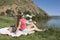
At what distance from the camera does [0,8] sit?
108438 millimetres

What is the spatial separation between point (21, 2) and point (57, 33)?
112m

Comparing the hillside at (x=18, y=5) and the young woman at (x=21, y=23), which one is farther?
the hillside at (x=18, y=5)

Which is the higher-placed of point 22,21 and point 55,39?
point 22,21

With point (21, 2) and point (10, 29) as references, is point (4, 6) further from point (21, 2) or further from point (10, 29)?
point (10, 29)

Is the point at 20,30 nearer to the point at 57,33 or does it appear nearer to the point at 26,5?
the point at 57,33

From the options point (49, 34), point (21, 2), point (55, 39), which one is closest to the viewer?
point (55, 39)

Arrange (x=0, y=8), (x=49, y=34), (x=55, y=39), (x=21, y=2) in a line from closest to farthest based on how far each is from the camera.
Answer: (x=55, y=39), (x=49, y=34), (x=0, y=8), (x=21, y=2)

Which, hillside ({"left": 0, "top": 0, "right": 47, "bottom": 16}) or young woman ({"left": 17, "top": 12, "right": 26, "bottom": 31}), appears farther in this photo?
hillside ({"left": 0, "top": 0, "right": 47, "bottom": 16})

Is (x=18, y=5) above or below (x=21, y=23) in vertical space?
above

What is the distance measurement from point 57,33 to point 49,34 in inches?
28.5

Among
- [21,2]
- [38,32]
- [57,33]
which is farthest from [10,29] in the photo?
[21,2]

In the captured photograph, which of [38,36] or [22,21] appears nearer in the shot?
[38,36]

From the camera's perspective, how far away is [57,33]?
18688 mm

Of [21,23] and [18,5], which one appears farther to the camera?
[18,5]
